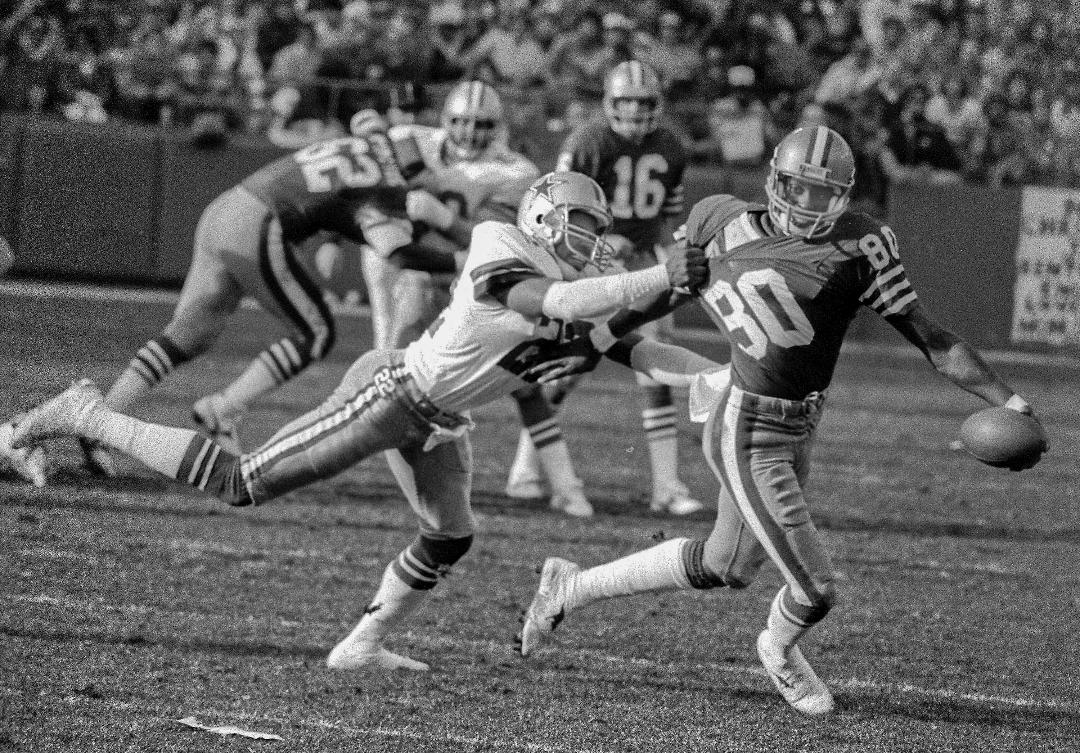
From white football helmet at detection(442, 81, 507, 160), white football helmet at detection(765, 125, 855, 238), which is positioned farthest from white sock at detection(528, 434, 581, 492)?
white football helmet at detection(765, 125, 855, 238)

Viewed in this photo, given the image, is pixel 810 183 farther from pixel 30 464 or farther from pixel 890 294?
pixel 30 464

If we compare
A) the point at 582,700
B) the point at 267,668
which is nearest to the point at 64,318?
the point at 267,668

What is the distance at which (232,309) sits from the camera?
7793mm

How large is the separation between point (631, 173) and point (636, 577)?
332 centimetres

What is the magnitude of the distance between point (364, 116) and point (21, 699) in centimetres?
486

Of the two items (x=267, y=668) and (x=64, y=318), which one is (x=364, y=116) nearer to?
(x=64, y=318)

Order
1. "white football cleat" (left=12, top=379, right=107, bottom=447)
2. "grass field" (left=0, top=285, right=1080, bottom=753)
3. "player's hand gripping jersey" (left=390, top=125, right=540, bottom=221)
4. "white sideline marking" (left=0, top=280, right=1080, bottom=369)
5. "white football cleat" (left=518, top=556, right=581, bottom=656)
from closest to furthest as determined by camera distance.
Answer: "grass field" (left=0, top=285, right=1080, bottom=753) → "white football cleat" (left=518, top=556, right=581, bottom=656) → "white football cleat" (left=12, top=379, right=107, bottom=447) → "player's hand gripping jersey" (left=390, top=125, right=540, bottom=221) → "white sideline marking" (left=0, top=280, right=1080, bottom=369)

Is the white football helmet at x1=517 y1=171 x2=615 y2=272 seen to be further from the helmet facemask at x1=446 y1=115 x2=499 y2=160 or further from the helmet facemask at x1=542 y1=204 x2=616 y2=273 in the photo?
the helmet facemask at x1=446 y1=115 x2=499 y2=160

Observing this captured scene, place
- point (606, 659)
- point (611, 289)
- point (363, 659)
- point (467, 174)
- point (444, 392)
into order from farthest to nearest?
point (467, 174) < point (606, 659) < point (363, 659) < point (444, 392) < point (611, 289)

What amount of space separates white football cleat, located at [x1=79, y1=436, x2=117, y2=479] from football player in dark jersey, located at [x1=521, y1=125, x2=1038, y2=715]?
3538mm

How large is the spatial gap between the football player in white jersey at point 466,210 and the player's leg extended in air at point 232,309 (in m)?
0.61

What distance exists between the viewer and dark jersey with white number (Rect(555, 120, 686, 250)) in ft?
26.5

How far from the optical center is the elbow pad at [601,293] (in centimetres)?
459

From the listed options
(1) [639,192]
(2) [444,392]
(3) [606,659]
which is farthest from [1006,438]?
(1) [639,192]
